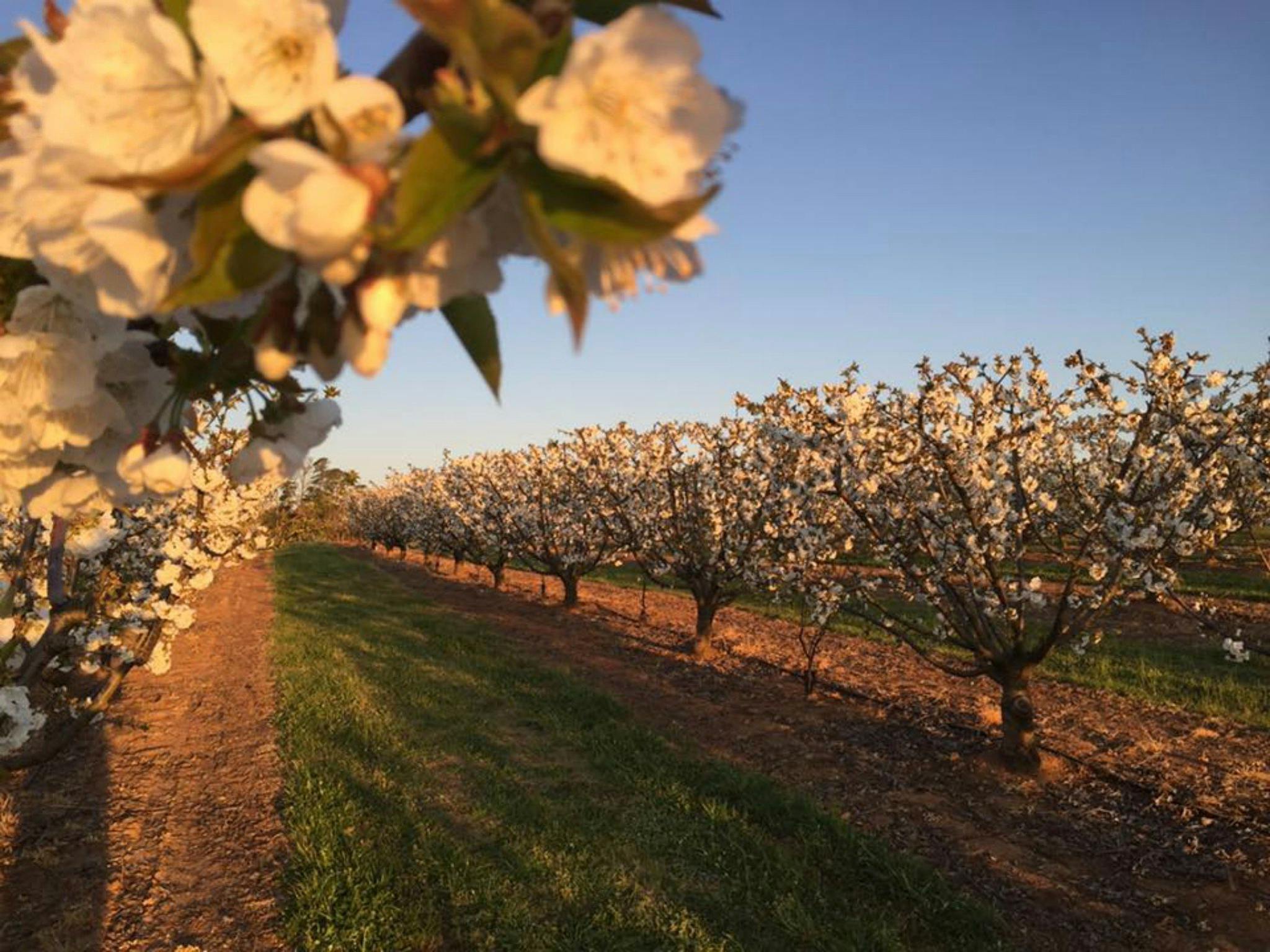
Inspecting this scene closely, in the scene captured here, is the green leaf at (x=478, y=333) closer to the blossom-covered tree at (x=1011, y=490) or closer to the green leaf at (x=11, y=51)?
the green leaf at (x=11, y=51)

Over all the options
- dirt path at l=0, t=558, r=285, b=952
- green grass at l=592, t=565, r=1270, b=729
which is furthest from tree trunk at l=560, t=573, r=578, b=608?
dirt path at l=0, t=558, r=285, b=952

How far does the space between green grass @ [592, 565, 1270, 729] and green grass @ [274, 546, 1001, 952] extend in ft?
19.8

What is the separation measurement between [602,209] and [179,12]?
0.37 metres

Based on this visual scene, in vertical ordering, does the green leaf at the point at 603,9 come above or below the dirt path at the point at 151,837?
above

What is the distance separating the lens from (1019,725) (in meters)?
7.34

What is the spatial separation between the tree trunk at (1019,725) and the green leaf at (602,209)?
800cm

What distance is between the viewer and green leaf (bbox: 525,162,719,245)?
18.7 inches

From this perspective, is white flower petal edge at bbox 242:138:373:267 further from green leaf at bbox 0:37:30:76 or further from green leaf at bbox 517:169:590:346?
green leaf at bbox 0:37:30:76

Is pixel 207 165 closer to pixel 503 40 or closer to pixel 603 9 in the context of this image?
pixel 503 40

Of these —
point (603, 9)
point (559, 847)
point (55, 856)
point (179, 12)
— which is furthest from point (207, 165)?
point (55, 856)

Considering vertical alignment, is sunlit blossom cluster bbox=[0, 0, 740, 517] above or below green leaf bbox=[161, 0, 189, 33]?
below

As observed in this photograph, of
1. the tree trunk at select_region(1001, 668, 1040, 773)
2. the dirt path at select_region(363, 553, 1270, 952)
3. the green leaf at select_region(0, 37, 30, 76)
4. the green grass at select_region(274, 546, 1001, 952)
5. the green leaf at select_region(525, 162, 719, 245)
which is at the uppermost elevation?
the green leaf at select_region(0, 37, 30, 76)

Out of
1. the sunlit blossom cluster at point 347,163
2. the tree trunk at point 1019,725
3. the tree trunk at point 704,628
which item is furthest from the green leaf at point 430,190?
the tree trunk at point 704,628

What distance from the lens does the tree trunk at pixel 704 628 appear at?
1251cm
